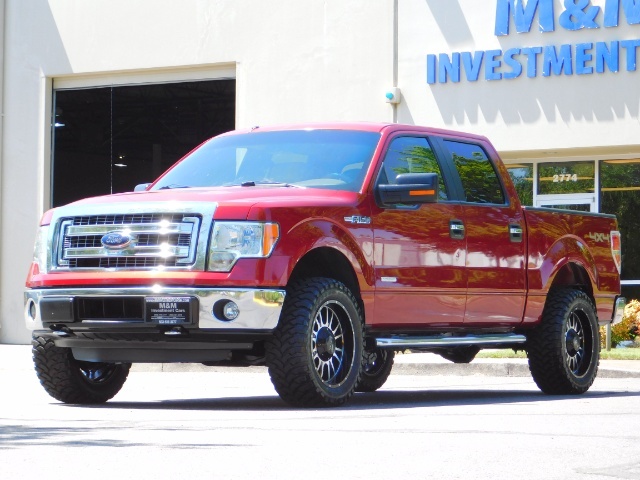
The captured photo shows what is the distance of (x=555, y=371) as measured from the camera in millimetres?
11969

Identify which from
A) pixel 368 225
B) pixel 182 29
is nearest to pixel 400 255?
pixel 368 225

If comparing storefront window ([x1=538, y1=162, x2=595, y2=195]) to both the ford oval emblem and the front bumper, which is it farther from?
the ford oval emblem

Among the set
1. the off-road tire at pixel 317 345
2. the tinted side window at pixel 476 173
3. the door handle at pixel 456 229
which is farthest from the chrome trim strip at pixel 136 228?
the tinted side window at pixel 476 173

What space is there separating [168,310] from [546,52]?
1419cm

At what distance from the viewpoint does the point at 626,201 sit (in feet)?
75.8

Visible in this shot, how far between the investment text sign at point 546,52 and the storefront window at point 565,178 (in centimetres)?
170

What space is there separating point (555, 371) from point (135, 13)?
1598cm

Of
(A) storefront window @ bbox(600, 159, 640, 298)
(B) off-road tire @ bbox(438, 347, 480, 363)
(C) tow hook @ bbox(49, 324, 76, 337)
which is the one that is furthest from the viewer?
(A) storefront window @ bbox(600, 159, 640, 298)

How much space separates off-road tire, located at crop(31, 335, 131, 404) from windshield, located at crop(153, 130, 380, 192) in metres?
1.53

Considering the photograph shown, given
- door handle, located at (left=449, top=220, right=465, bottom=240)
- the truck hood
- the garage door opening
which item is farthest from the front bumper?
the garage door opening

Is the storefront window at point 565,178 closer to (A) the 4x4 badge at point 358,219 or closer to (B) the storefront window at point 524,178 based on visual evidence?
(B) the storefront window at point 524,178

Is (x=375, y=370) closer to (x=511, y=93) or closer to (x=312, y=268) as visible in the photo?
(x=312, y=268)

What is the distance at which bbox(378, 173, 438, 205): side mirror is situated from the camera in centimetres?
1030

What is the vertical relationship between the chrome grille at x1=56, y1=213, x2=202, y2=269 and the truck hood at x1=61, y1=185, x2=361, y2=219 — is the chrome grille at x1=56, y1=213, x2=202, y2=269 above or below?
below
